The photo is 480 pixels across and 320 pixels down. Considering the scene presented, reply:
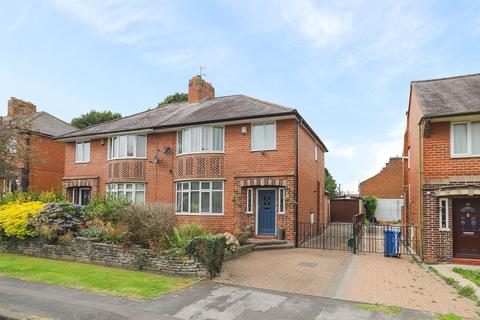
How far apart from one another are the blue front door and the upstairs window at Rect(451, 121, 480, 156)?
7.87 metres

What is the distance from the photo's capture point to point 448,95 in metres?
14.4

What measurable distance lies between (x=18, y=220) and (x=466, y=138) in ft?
57.1

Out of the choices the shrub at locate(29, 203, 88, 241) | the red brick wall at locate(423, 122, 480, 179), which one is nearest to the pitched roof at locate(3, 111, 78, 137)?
the shrub at locate(29, 203, 88, 241)

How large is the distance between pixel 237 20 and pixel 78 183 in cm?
1542

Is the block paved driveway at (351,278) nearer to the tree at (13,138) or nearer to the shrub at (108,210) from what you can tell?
the shrub at (108,210)

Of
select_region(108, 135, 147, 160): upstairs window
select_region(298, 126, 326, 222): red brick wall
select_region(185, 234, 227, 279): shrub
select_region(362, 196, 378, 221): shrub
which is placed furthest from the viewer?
select_region(362, 196, 378, 221): shrub

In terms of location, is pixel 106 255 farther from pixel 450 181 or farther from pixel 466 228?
pixel 466 228

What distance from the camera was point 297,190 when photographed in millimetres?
16594

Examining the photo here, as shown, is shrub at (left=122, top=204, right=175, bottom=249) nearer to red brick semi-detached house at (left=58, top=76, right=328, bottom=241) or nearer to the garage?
red brick semi-detached house at (left=58, top=76, right=328, bottom=241)

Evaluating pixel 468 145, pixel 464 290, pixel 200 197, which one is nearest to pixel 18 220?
pixel 200 197

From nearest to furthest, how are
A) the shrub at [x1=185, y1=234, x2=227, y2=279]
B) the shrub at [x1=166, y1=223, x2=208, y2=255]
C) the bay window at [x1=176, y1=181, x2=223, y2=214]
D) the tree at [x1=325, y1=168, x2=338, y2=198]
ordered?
the shrub at [x1=185, y1=234, x2=227, y2=279] → the shrub at [x1=166, y1=223, x2=208, y2=255] → the bay window at [x1=176, y1=181, x2=223, y2=214] → the tree at [x1=325, y1=168, x2=338, y2=198]

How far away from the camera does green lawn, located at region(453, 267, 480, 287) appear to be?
9646 millimetres

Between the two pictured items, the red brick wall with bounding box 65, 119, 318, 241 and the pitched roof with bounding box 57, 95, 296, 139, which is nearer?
the red brick wall with bounding box 65, 119, 318, 241

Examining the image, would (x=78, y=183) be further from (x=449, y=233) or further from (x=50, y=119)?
(x=449, y=233)
